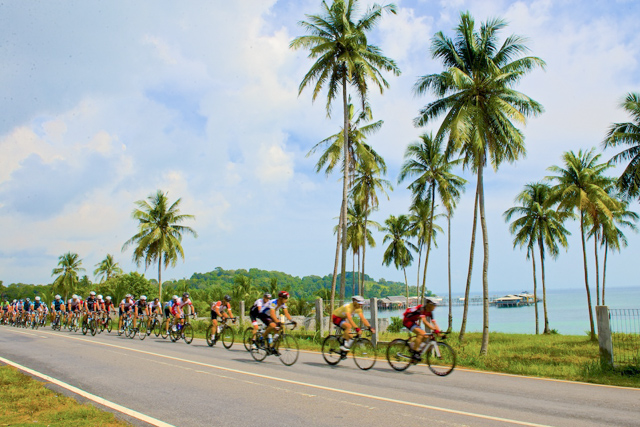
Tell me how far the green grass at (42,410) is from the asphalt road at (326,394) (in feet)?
2.30

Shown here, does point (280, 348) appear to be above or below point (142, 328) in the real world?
above

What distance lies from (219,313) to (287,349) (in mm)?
5280

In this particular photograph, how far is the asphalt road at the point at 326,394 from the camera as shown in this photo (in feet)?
21.9

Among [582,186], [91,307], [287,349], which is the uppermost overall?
[582,186]

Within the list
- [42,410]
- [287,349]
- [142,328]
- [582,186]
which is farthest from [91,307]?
[582,186]

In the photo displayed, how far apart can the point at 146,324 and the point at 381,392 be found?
15.5 metres

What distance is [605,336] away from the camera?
11.4 m

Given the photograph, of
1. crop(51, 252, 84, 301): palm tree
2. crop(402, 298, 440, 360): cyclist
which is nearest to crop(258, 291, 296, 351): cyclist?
crop(402, 298, 440, 360): cyclist

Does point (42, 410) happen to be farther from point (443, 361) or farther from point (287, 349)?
point (443, 361)

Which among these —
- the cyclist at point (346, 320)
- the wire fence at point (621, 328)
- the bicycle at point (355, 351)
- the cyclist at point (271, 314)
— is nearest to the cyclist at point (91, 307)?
the cyclist at point (271, 314)

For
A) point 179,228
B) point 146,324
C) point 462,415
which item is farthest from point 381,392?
point 179,228

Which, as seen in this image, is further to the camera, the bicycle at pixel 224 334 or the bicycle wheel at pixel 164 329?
the bicycle wheel at pixel 164 329

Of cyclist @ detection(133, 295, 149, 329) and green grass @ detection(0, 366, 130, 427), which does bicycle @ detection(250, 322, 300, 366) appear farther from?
cyclist @ detection(133, 295, 149, 329)

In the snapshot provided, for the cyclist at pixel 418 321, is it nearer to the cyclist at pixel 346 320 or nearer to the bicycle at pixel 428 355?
the bicycle at pixel 428 355
